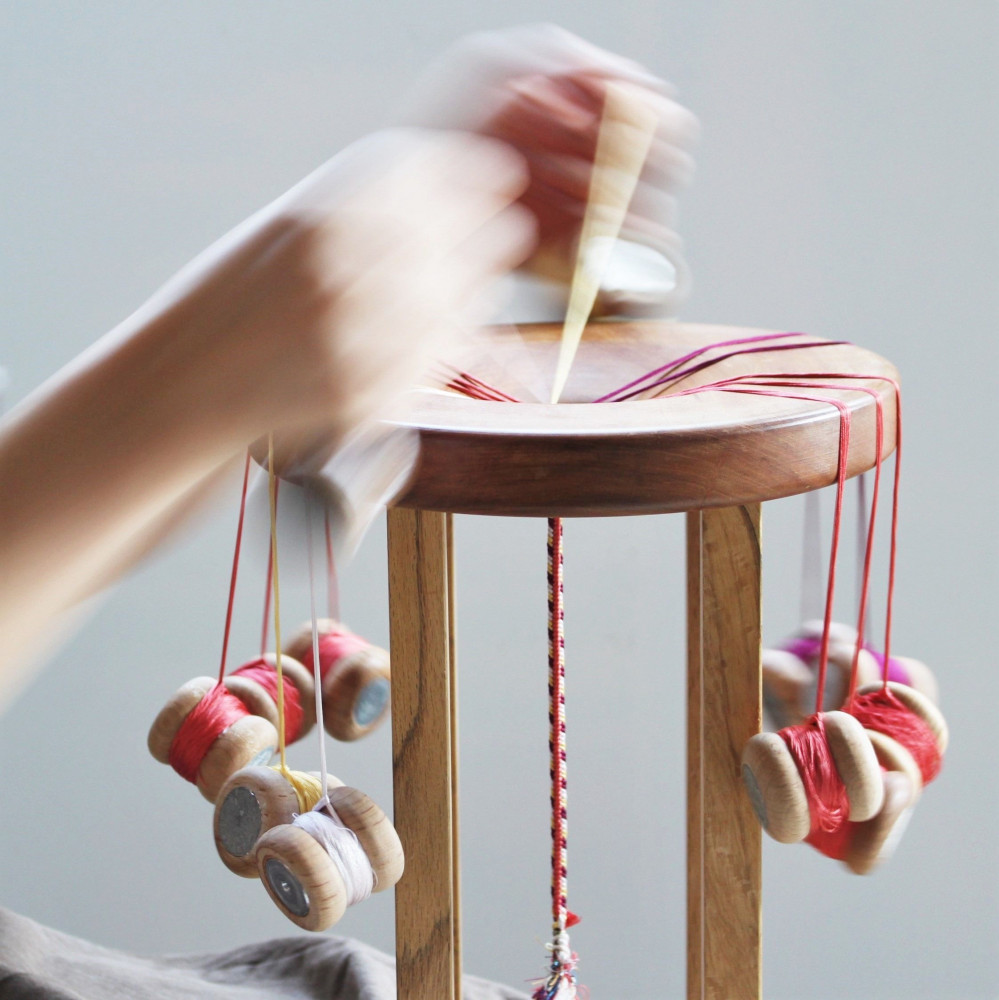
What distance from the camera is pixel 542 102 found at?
16.4 inches

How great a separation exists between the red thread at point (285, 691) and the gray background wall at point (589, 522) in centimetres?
60

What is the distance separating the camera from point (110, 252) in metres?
1.46

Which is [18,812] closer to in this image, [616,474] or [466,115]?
[616,474]

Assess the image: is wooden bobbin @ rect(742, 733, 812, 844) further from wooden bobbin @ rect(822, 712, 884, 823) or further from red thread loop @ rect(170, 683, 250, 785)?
red thread loop @ rect(170, 683, 250, 785)

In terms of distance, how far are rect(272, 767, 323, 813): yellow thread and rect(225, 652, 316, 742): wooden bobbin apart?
0.10m

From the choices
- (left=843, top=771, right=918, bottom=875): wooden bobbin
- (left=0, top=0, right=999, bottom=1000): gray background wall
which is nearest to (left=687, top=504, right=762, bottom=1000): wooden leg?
(left=843, top=771, right=918, bottom=875): wooden bobbin

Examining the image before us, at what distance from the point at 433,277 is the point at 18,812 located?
158 cm

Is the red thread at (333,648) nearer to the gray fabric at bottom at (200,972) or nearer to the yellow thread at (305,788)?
the yellow thread at (305,788)

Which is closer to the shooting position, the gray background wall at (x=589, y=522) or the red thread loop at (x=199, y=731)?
the red thread loop at (x=199, y=731)

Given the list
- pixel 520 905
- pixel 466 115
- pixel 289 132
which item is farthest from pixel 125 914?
pixel 466 115

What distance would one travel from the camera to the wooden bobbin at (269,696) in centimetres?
87

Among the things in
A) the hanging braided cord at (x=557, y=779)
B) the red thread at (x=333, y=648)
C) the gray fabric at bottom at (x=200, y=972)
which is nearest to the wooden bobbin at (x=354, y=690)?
the red thread at (x=333, y=648)

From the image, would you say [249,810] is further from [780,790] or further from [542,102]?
[542,102]

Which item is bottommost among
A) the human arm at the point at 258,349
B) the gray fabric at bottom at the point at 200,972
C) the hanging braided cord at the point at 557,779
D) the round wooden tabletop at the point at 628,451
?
the gray fabric at bottom at the point at 200,972
